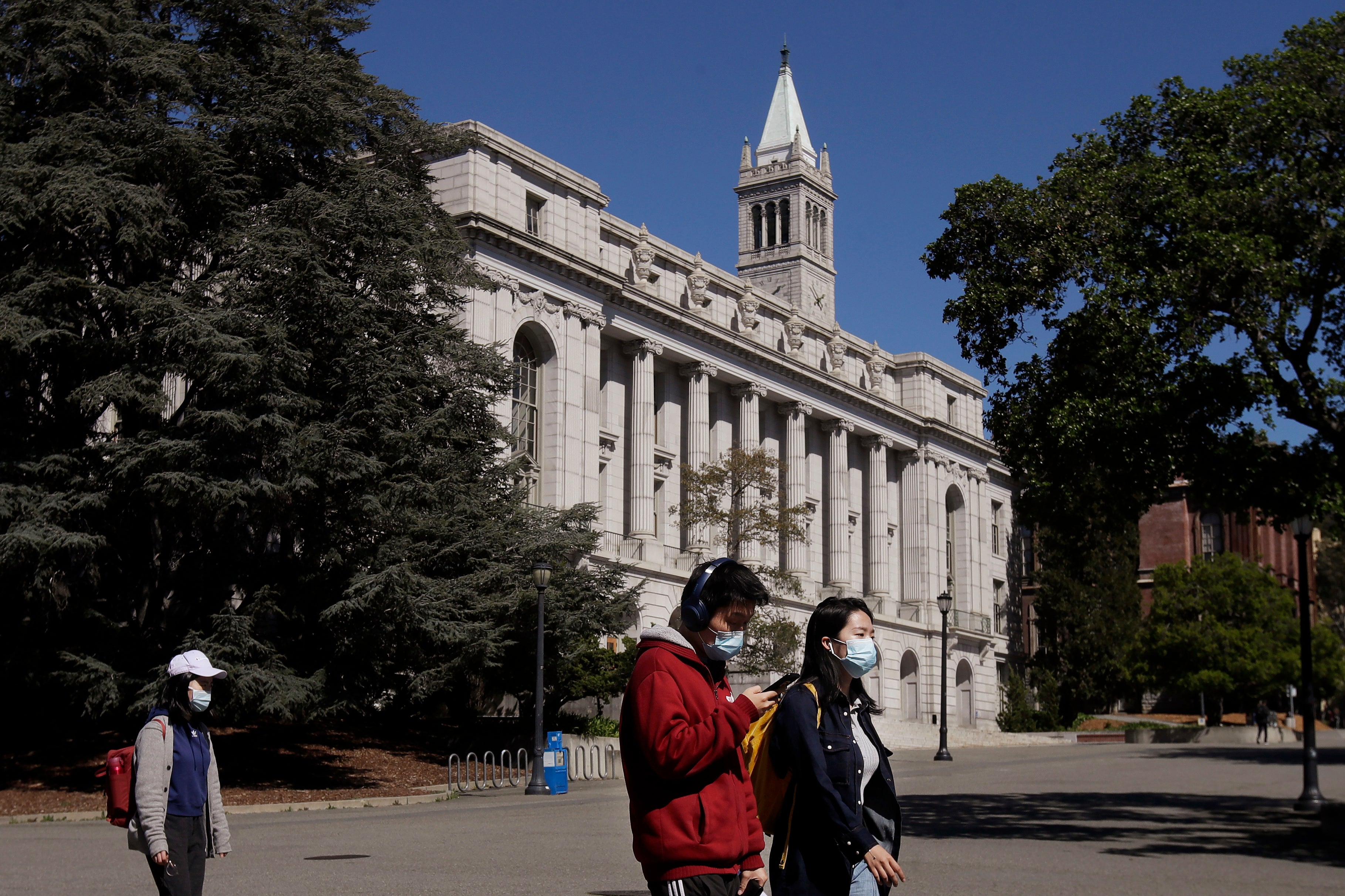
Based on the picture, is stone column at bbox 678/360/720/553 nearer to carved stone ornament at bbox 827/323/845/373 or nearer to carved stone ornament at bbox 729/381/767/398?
carved stone ornament at bbox 729/381/767/398

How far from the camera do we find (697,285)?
61656mm

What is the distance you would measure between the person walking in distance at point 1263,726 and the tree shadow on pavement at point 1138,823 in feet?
127

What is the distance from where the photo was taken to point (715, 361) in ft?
204

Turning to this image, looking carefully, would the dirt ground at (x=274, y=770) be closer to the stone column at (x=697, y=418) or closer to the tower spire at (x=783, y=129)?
the stone column at (x=697, y=418)

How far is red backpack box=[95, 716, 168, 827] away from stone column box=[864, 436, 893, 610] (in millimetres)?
68046

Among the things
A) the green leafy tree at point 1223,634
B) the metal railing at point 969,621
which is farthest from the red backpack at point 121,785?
the metal railing at point 969,621

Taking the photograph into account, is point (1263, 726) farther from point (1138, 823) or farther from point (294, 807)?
point (294, 807)

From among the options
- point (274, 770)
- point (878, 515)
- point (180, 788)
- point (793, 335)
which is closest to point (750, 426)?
point (793, 335)

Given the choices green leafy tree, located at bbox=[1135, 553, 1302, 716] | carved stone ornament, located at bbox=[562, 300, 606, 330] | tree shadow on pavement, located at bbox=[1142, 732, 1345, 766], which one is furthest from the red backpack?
green leafy tree, located at bbox=[1135, 553, 1302, 716]

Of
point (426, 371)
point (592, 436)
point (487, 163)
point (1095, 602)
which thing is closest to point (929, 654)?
point (1095, 602)

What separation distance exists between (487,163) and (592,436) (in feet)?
35.9

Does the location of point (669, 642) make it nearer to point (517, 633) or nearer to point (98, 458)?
point (98, 458)

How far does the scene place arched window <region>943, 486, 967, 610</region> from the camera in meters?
83.3

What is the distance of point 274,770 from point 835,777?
2484cm
